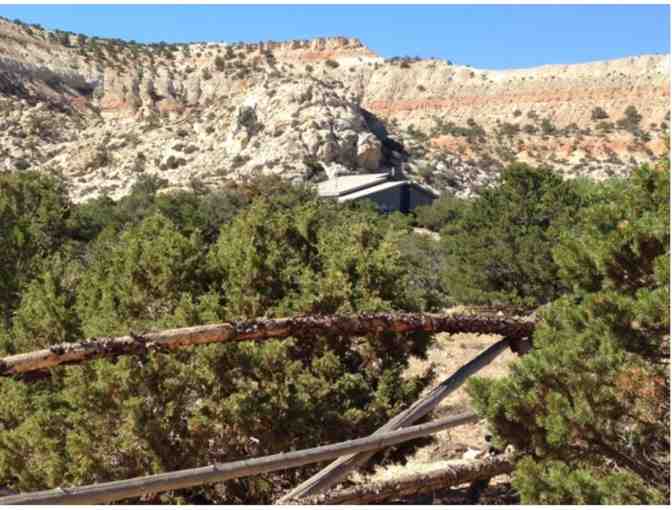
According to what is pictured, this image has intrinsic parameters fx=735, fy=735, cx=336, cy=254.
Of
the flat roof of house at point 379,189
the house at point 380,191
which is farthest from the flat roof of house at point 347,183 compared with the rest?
the flat roof of house at point 379,189

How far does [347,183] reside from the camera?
147 ft

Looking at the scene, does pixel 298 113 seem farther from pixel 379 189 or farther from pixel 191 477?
pixel 191 477

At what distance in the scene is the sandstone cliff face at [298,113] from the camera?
163ft

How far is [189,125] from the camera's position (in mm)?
55281

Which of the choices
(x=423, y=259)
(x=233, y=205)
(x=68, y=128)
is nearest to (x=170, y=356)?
(x=423, y=259)

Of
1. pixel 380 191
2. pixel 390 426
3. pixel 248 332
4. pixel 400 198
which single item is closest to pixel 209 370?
pixel 248 332

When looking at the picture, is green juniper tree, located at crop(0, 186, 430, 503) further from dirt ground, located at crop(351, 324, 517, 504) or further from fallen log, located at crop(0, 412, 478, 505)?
fallen log, located at crop(0, 412, 478, 505)

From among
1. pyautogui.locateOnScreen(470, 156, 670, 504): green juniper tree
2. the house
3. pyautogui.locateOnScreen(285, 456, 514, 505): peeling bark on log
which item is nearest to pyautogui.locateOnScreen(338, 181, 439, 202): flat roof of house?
the house

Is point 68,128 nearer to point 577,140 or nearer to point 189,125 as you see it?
point 189,125

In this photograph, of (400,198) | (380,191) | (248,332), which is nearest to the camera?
(248,332)

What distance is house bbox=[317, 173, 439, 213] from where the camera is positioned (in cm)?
4266

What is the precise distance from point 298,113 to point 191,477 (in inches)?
1777

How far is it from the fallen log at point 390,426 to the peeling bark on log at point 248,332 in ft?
1.56

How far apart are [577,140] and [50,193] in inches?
2520
